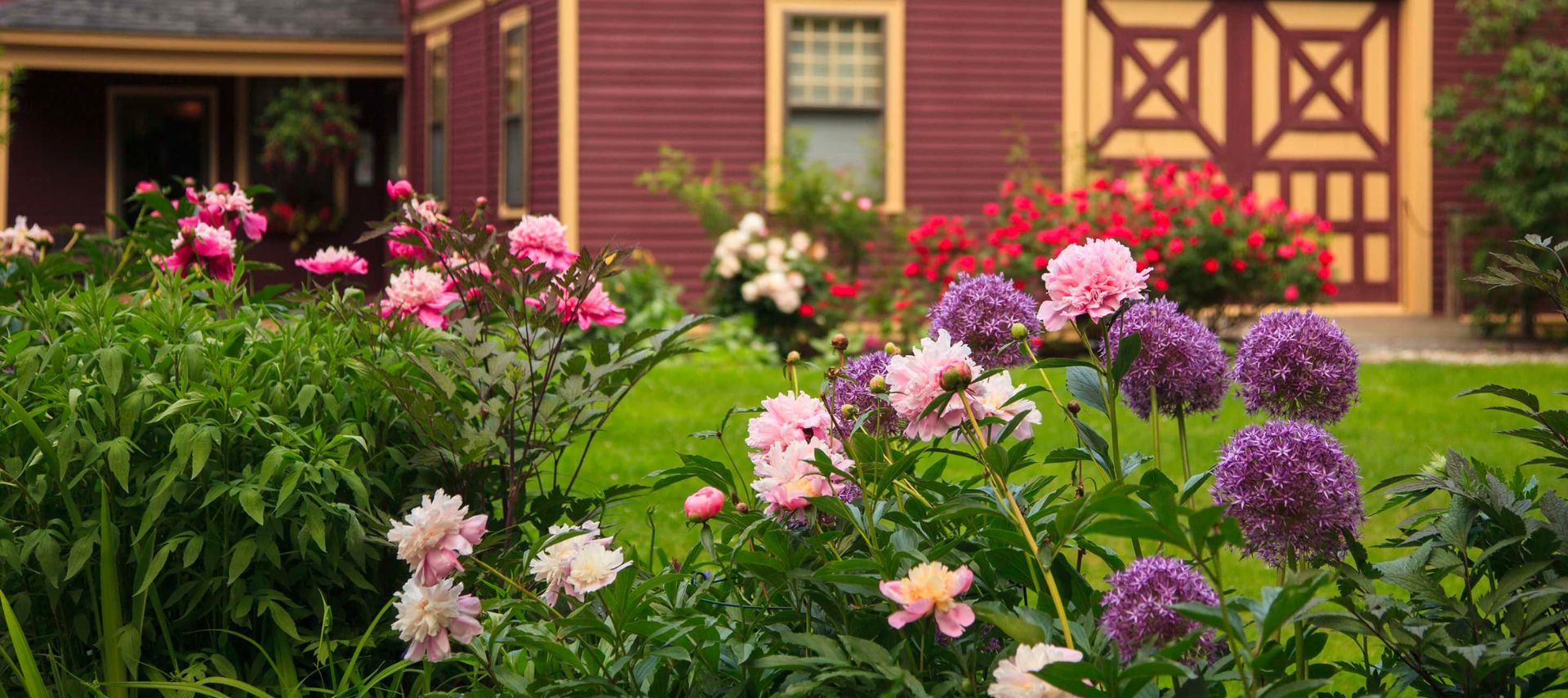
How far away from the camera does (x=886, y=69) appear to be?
42.1 feet

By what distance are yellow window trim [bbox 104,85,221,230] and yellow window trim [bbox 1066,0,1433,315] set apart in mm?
9286

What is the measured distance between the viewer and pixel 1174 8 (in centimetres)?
1325

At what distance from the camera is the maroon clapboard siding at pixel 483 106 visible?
13.0 m

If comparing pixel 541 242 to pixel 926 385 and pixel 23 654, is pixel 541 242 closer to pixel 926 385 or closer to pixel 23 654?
pixel 23 654

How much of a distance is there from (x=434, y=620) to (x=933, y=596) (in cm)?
59

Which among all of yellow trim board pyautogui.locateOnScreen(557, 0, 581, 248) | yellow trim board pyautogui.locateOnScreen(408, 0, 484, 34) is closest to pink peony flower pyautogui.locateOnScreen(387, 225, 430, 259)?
yellow trim board pyautogui.locateOnScreen(557, 0, 581, 248)

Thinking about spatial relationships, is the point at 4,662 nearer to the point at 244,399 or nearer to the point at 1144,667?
the point at 244,399

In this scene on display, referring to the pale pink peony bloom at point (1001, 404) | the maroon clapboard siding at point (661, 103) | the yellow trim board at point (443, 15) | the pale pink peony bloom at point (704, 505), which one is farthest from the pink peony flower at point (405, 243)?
the yellow trim board at point (443, 15)

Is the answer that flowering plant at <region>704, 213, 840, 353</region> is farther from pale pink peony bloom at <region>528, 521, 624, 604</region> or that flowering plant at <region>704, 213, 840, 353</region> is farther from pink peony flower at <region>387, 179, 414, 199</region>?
pale pink peony bloom at <region>528, 521, 624, 604</region>

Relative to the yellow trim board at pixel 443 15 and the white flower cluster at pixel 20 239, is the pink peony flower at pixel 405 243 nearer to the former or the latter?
the white flower cluster at pixel 20 239

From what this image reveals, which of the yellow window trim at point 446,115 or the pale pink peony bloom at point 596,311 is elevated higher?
the yellow window trim at point 446,115

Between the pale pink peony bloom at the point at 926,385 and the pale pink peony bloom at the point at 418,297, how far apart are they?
1.45 m

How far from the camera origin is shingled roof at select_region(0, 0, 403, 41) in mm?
15453

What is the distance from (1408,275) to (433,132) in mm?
8882
